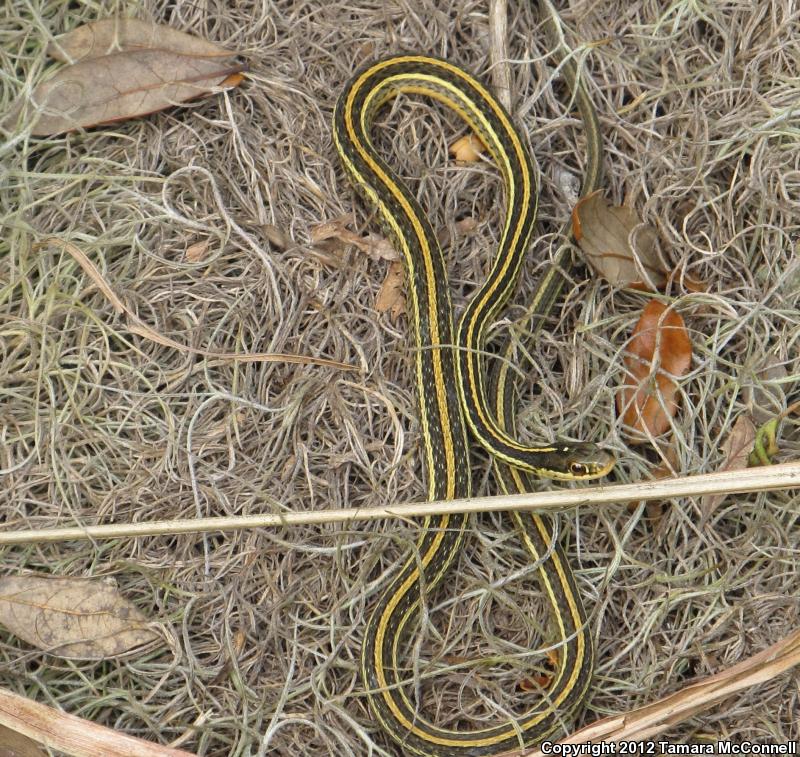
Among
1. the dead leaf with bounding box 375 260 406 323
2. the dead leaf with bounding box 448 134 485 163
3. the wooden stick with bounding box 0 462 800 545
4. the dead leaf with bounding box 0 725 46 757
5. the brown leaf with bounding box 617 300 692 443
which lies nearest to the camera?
the wooden stick with bounding box 0 462 800 545

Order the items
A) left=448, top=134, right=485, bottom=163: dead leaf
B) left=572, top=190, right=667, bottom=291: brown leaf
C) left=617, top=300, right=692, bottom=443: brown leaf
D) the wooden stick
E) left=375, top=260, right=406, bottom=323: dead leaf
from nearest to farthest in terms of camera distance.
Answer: the wooden stick
left=617, top=300, right=692, bottom=443: brown leaf
left=572, top=190, right=667, bottom=291: brown leaf
left=375, top=260, right=406, bottom=323: dead leaf
left=448, top=134, right=485, bottom=163: dead leaf

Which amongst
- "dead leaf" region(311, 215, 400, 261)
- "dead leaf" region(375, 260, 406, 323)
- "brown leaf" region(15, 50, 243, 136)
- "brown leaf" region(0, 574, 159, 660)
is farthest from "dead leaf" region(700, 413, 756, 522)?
"brown leaf" region(15, 50, 243, 136)

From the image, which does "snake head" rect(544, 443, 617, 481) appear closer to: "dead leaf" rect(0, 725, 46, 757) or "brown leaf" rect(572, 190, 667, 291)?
"brown leaf" rect(572, 190, 667, 291)

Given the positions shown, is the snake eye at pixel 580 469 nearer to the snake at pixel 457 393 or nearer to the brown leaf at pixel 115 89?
the snake at pixel 457 393

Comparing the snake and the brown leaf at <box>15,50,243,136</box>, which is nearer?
the snake

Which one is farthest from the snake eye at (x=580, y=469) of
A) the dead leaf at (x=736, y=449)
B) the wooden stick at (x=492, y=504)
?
the dead leaf at (x=736, y=449)

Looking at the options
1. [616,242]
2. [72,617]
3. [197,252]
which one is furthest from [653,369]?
[72,617]

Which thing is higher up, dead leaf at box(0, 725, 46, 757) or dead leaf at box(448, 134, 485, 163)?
dead leaf at box(448, 134, 485, 163)
